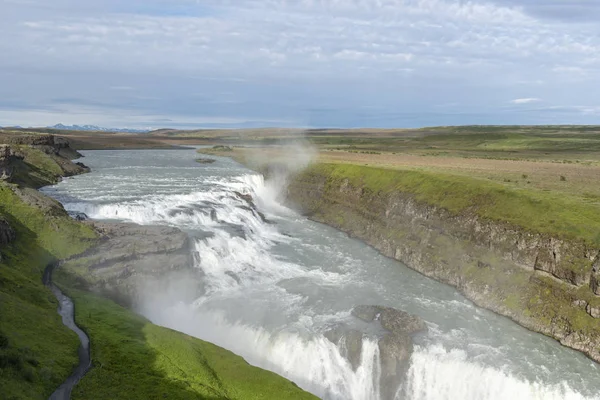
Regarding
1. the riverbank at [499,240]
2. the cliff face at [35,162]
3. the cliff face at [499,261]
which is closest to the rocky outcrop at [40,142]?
the cliff face at [35,162]

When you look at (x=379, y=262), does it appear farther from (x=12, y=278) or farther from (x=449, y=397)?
(x=12, y=278)

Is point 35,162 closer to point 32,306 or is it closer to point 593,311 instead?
point 32,306

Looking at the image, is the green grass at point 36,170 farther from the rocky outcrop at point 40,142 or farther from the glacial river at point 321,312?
the glacial river at point 321,312

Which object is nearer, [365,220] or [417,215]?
[417,215]

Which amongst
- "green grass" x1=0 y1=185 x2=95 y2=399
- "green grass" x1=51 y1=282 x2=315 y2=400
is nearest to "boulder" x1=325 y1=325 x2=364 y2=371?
"green grass" x1=51 y1=282 x2=315 y2=400

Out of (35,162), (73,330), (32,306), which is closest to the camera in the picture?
(73,330)

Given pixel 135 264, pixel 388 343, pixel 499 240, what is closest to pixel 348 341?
pixel 388 343

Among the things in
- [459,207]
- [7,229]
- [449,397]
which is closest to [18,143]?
[7,229]
